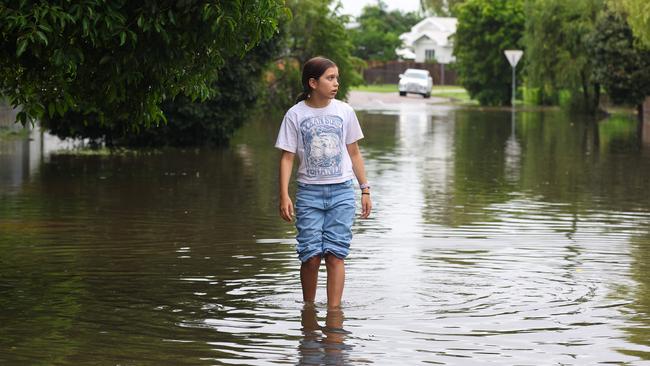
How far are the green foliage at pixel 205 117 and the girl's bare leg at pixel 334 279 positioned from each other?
1638 centimetres

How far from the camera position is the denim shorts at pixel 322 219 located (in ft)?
28.8

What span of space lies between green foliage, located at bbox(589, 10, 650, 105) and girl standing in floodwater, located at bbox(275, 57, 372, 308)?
37.4m

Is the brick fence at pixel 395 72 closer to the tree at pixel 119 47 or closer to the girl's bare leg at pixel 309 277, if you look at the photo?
the tree at pixel 119 47

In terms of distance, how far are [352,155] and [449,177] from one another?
476 inches

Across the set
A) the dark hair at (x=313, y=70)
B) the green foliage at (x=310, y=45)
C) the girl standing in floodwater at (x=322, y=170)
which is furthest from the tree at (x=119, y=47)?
the green foliage at (x=310, y=45)

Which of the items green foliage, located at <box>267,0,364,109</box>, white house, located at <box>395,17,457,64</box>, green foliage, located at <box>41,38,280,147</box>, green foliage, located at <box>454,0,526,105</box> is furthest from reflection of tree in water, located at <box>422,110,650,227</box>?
white house, located at <box>395,17,457,64</box>

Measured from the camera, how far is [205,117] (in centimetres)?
2633

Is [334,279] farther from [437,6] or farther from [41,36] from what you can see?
[437,6]

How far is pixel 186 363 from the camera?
7.18 metres

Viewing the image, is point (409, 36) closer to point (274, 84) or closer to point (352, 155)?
point (274, 84)

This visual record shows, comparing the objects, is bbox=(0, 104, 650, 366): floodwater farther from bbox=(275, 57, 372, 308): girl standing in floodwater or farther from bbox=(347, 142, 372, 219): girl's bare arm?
bbox=(347, 142, 372, 219): girl's bare arm

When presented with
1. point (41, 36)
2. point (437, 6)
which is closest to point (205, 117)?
point (41, 36)

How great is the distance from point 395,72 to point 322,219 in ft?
328

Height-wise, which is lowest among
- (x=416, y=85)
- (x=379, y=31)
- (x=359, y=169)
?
(x=359, y=169)
